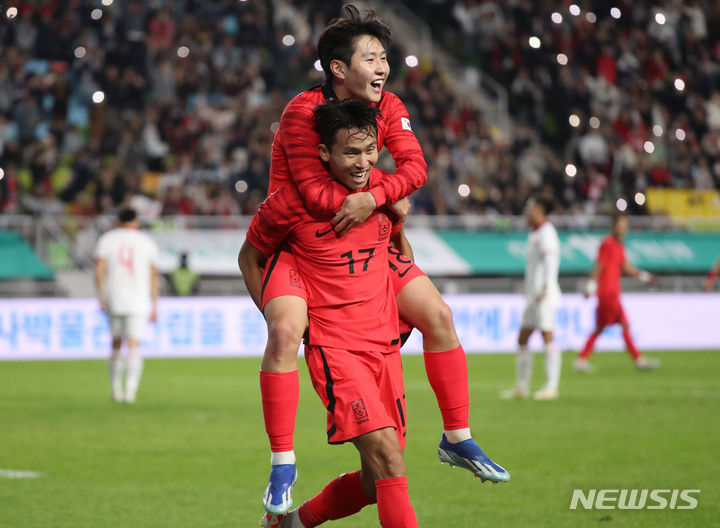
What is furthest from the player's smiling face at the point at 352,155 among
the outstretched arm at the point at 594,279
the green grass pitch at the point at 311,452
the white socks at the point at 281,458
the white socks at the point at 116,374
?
the outstretched arm at the point at 594,279

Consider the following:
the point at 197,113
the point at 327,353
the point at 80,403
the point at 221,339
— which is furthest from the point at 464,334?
the point at 327,353

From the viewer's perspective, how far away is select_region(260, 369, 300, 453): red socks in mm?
4848

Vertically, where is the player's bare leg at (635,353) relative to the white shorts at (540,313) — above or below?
below

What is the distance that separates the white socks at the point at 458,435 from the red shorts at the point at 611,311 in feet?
41.1

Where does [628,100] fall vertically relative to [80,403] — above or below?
above

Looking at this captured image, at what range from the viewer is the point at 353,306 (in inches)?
191

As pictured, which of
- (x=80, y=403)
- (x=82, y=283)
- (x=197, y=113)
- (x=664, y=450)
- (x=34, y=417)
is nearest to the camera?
(x=664, y=450)

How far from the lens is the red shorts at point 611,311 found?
56.2 ft

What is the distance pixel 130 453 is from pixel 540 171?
1719 cm

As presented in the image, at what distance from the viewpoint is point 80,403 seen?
13180mm

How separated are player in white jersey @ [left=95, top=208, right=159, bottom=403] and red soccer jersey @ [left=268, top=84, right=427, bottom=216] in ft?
28.5

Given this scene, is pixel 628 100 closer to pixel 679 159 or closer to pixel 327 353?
pixel 679 159

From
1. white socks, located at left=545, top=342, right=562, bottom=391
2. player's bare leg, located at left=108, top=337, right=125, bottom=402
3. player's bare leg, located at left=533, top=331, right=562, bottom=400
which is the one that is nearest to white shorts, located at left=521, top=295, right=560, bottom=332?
player's bare leg, located at left=533, top=331, right=562, bottom=400

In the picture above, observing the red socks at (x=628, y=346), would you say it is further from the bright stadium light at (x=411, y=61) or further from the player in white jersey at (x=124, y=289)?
the bright stadium light at (x=411, y=61)
